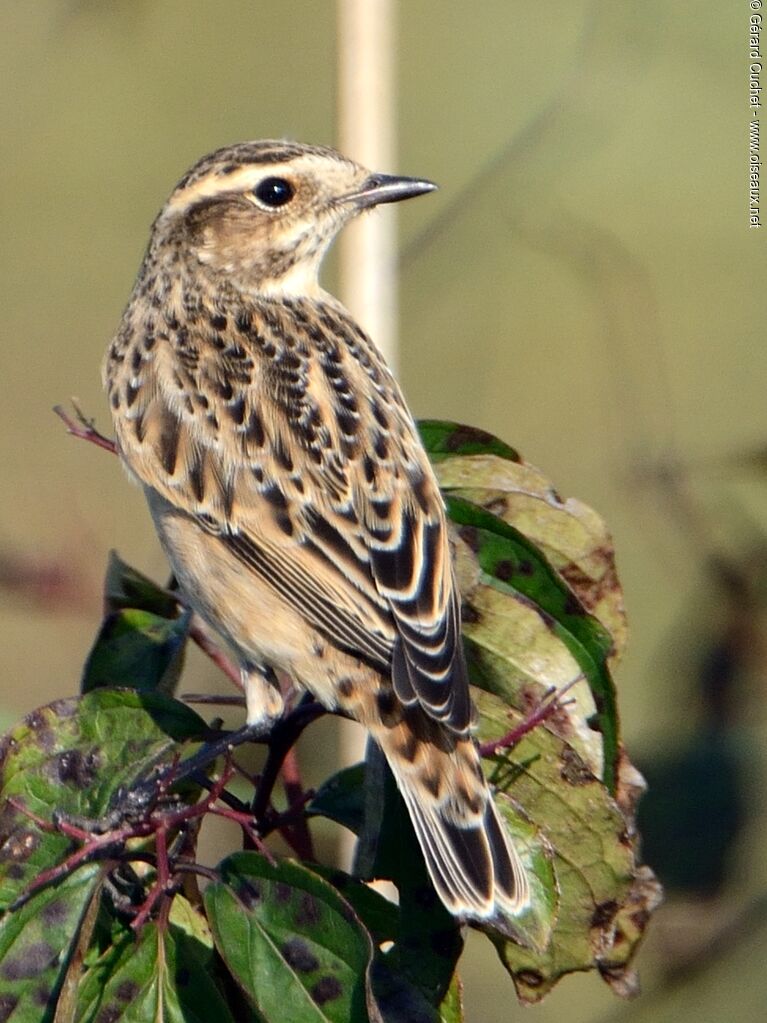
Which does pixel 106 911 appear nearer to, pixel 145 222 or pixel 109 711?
pixel 109 711

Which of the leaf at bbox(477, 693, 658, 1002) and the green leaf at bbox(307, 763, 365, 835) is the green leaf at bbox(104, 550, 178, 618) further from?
the leaf at bbox(477, 693, 658, 1002)

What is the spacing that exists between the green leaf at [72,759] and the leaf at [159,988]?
0.24 m

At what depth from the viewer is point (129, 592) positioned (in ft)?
10.9

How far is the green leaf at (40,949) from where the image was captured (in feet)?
8.93

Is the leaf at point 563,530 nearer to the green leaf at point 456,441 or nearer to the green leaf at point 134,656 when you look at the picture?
the green leaf at point 456,441

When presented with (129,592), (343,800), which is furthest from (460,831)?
(129,592)

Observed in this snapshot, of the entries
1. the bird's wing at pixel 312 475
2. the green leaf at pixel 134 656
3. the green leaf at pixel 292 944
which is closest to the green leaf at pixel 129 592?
the green leaf at pixel 134 656

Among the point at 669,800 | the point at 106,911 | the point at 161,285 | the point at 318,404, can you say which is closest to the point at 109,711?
the point at 106,911

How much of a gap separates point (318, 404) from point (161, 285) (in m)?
0.83

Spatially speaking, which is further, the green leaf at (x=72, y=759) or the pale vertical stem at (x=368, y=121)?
the pale vertical stem at (x=368, y=121)

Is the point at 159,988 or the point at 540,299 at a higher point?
the point at 540,299

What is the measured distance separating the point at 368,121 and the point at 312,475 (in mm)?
849

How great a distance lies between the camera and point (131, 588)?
3.32 m

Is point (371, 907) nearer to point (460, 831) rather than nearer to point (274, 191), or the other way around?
point (460, 831)
